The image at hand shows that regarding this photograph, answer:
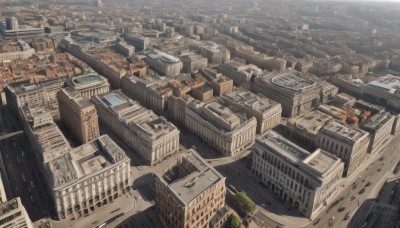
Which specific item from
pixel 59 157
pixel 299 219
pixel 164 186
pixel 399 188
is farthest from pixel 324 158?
pixel 59 157

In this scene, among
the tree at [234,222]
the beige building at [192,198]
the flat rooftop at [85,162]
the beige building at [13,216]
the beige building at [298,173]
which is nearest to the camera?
the beige building at [13,216]

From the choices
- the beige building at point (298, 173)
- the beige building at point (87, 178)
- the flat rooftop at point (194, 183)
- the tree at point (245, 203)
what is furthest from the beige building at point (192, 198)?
the beige building at point (298, 173)

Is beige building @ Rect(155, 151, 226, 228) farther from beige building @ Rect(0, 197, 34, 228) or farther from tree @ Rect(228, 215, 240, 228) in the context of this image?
beige building @ Rect(0, 197, 34, 228)

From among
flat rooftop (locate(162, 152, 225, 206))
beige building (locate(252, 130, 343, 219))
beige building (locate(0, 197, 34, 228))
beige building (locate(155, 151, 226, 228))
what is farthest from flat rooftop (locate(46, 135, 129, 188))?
beige building (locate(252, 130, 343, 219))

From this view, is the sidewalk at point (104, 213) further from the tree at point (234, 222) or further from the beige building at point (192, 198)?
the tree at point (234, 222)

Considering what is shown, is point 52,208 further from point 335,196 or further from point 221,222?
point 335,196

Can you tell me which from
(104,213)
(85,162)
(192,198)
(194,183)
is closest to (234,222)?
(192,198)
